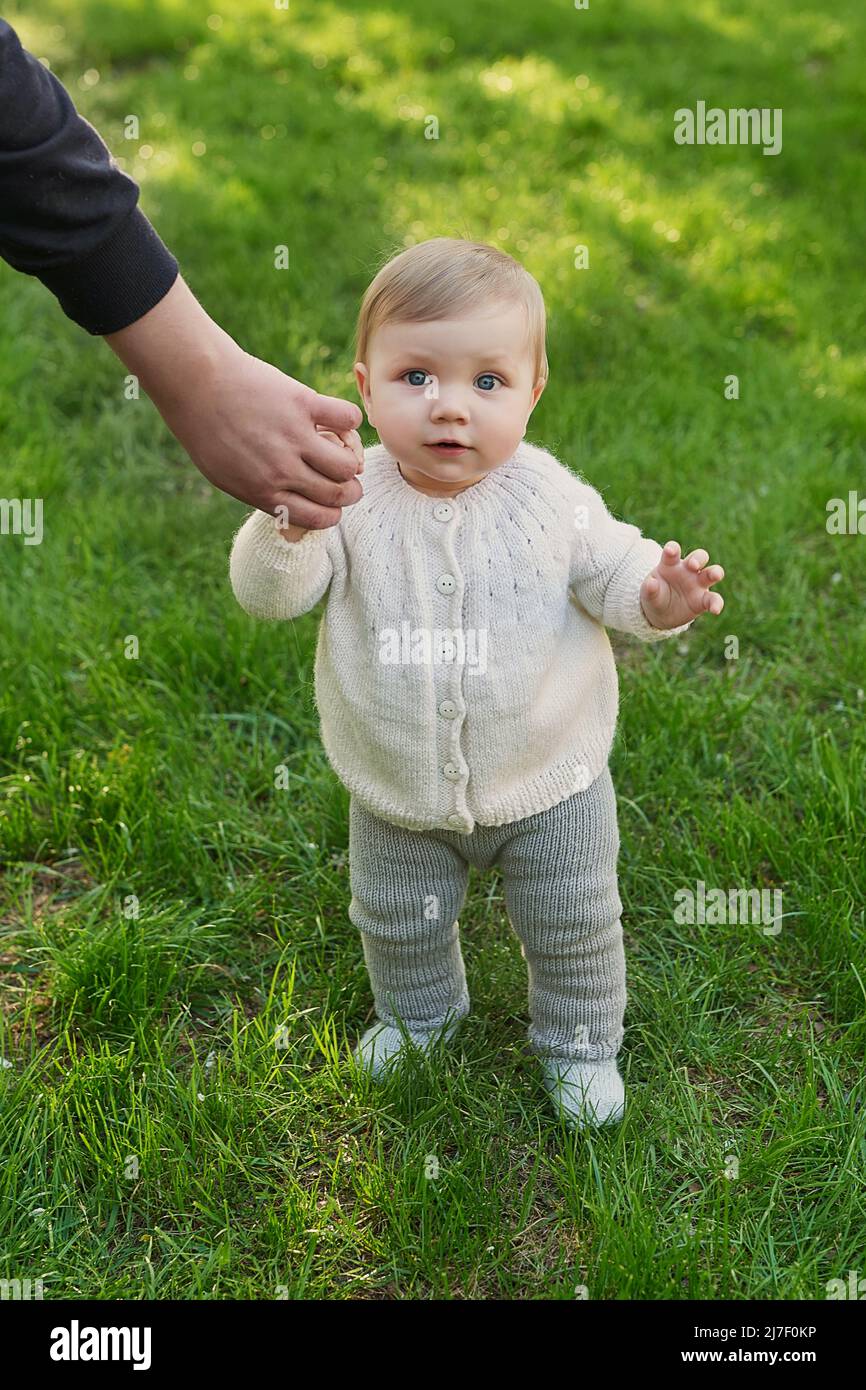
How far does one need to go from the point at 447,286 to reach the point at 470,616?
1.55ft

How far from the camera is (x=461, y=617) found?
2.07 meters

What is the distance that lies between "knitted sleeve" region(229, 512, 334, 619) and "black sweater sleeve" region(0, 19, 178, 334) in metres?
0.35

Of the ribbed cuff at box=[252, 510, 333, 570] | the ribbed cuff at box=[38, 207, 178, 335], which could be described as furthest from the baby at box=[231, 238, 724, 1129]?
the ribbed cuff at box=[38, 207, 178, 335]

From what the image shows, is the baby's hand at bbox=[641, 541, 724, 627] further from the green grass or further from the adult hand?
the green grass

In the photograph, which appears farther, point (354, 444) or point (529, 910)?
point (529, 910)

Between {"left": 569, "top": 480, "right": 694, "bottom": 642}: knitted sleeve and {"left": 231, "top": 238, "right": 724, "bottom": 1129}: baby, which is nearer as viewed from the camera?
{"left": 231, "top": 238, "right": 724, "bottom": 1129}: baby

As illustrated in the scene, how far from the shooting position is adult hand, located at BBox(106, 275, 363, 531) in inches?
75.0

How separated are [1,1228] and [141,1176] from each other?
224 mm

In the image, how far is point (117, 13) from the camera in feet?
24.6

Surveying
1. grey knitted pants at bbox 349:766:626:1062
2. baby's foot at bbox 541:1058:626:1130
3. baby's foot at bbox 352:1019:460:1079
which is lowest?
baby's foot at bbox 541:1058:626:1130

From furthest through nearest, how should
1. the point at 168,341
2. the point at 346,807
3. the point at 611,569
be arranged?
the point at 346,807, the point at 611,569, the point at 168,341

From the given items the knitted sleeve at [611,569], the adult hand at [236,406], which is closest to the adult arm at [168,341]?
the adult hand at [236,406]

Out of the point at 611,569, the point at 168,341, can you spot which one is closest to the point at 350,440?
the point at 168,341

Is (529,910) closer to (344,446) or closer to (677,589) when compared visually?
(677,589)
